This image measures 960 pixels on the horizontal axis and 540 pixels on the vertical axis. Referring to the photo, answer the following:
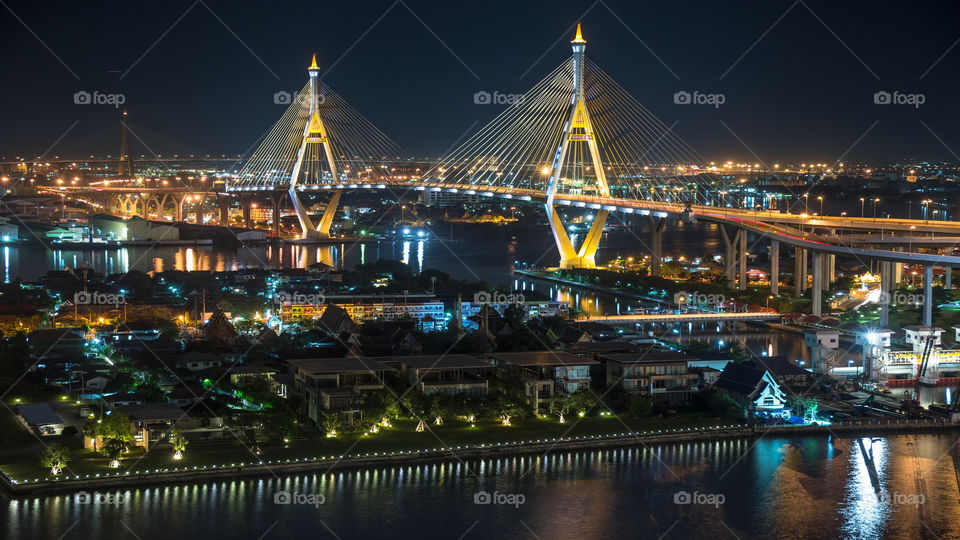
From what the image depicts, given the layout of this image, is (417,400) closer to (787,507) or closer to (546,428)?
(546,428)

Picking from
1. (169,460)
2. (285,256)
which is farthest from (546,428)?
(285,256)

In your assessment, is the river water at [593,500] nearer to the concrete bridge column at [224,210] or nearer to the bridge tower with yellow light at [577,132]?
the bridge tower with yellow light at [577,132]

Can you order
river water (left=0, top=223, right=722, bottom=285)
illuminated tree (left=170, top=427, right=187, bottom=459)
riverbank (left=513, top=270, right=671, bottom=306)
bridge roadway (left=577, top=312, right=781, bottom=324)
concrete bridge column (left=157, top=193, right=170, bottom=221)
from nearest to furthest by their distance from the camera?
illuminated tree (left=170, top=427, right=187, bottom=459)
bridge roadway (left=577, top=312, right=781, bottom=324)
riverbank (left=513, top=270, right=671, bottom=306)
river water (left=0, top=223, right=722, bottom=285)
concrete bridge column (left=157, top=193, right=170, bottom=221)

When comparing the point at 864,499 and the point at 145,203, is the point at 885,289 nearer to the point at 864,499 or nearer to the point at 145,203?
the point at 864,499

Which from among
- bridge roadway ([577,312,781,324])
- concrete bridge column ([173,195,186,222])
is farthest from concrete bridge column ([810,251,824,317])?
concrete bridge column ([173,195,186,222])

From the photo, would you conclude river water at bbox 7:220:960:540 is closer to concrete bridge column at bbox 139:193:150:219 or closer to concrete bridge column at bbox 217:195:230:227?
concrete bridge column at bbox 217:195:230:227

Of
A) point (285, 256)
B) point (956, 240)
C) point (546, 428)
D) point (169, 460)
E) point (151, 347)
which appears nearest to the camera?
point (169, 460)

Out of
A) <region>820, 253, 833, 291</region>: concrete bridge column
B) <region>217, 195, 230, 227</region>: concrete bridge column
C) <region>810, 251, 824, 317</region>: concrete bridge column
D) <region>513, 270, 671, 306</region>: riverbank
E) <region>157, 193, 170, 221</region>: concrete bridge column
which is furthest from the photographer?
<region>157, 193, 170, 221</region>: concrete bridge column
